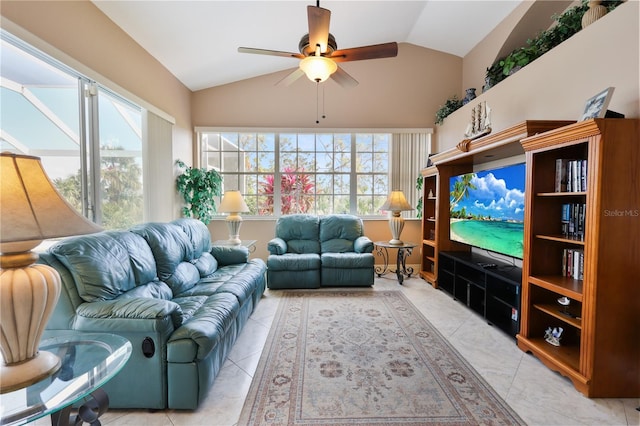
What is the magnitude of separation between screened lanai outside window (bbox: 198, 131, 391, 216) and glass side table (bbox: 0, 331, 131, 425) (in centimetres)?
376

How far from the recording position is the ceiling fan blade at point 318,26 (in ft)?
6.25

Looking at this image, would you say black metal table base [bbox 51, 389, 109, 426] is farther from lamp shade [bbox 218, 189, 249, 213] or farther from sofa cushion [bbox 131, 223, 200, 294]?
lamp shade [bbox 218, 189, 249, 213]

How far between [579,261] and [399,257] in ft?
7.48

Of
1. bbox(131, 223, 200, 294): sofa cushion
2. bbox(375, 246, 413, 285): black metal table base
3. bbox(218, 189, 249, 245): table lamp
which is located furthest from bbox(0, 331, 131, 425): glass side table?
bbox(375, 246, 413, 285): black metal table base

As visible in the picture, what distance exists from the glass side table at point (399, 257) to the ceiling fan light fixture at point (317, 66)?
2.60 meters

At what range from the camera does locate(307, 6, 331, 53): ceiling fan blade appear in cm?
190

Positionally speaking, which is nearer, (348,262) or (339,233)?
(348,262)

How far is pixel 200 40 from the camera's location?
338cm

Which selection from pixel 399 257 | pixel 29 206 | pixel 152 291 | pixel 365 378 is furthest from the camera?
pixel 399 257

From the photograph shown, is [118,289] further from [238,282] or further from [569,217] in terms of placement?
[569,217]

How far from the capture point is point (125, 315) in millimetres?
1580

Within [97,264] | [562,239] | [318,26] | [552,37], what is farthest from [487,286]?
[97,264]

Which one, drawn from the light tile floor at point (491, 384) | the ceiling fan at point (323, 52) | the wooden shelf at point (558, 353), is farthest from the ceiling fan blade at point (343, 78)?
the wooden shelf at point (558, 353)

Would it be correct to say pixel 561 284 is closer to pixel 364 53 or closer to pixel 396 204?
pixel 364 53
